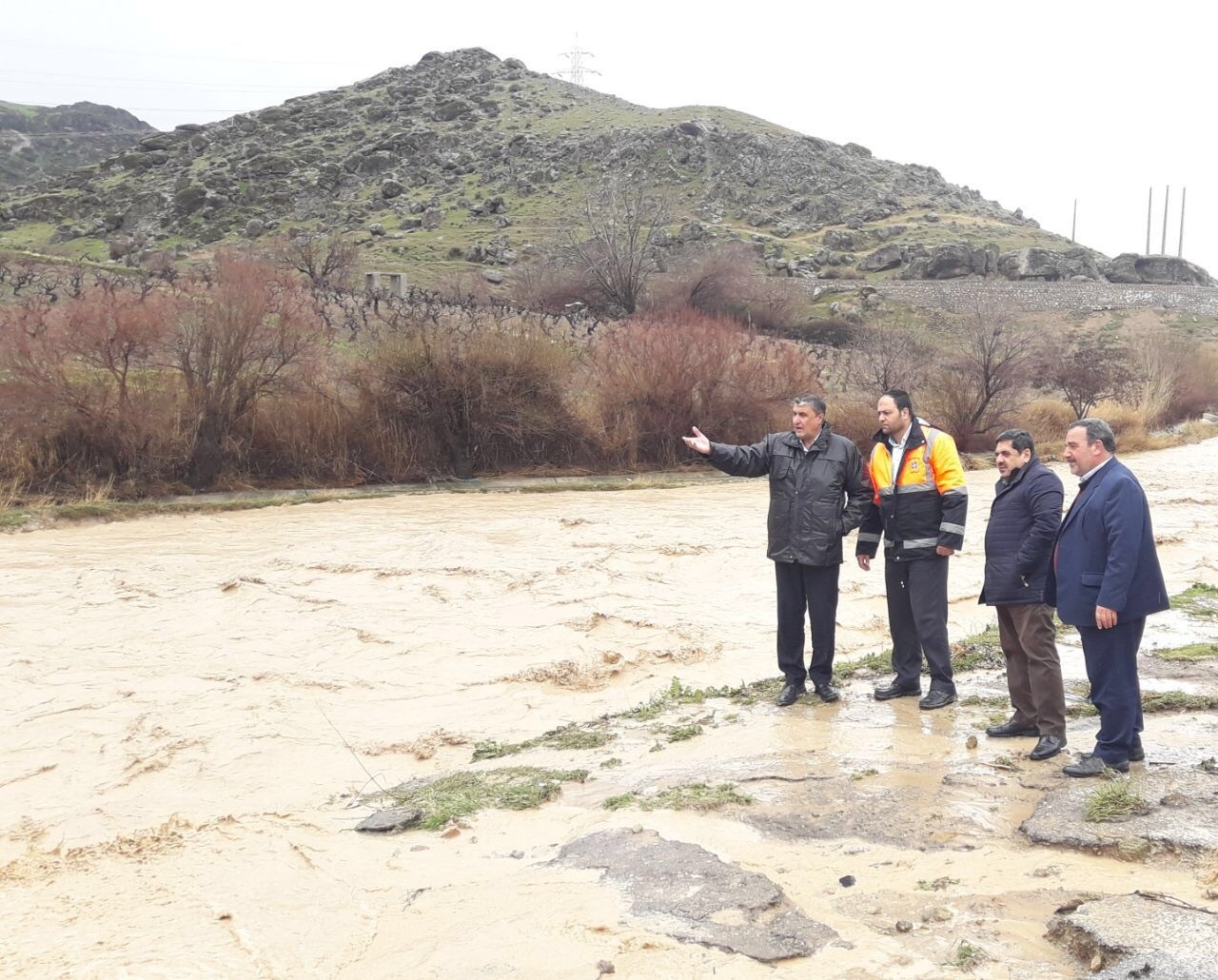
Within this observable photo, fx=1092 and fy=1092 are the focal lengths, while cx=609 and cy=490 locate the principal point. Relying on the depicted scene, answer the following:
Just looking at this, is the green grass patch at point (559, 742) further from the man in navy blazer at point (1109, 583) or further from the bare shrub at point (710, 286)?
the bare shrub at point (710, 286)

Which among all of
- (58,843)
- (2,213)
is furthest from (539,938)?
(2,213)

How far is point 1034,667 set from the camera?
6305 mm

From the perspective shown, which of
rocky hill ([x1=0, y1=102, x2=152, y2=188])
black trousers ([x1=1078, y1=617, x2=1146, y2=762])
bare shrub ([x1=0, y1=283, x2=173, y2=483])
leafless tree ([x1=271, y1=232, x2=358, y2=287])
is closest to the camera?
black trousers ([x1=1078, y1=617, x2=1146, y2=762])

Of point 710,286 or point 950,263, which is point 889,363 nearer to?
point 710,286

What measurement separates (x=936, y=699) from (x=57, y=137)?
465 ft

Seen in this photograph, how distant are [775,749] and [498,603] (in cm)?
641

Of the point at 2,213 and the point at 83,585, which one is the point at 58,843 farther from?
the point at 2,213

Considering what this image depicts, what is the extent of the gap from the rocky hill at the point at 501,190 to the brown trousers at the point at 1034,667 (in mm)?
47991

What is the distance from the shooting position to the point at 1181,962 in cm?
353

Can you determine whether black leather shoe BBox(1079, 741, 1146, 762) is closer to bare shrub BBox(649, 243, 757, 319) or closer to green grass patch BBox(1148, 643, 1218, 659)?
green grass patch BBox(1148, 643, 1218, 659)

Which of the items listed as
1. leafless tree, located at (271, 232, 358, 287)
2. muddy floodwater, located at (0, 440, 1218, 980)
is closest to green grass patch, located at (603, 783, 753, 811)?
muddy floodwater, located at (0, 440, 1218, 980)

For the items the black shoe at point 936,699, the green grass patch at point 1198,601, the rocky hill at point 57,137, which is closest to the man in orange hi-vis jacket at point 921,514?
the black shoe at point 936,699

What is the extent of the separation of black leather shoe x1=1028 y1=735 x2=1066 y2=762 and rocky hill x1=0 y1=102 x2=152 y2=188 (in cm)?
11480

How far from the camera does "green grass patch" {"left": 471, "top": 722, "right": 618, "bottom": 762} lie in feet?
24.1
